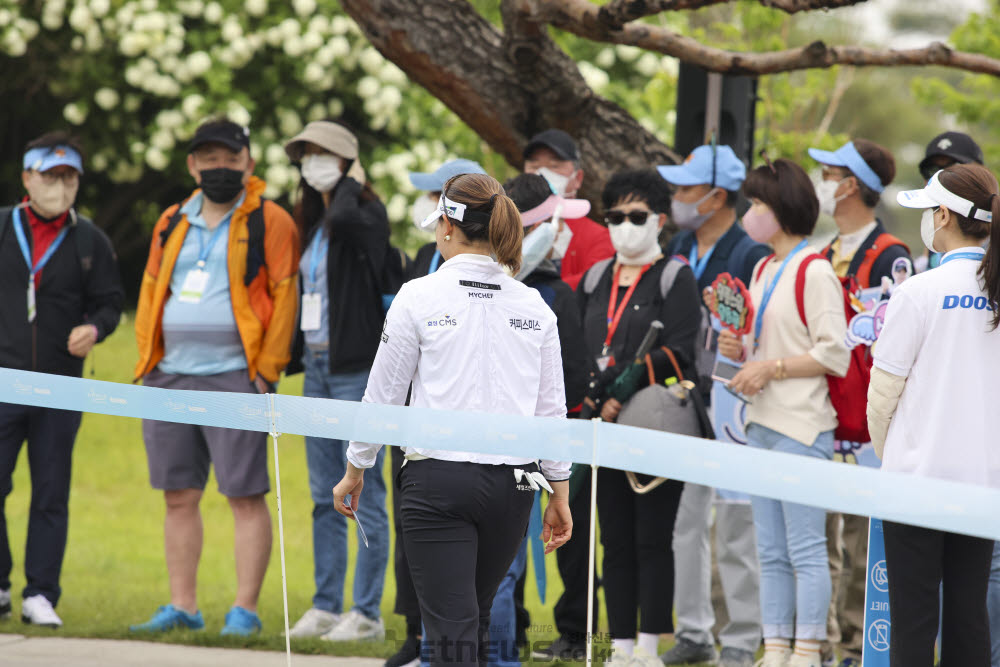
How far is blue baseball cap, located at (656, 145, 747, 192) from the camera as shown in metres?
6.14

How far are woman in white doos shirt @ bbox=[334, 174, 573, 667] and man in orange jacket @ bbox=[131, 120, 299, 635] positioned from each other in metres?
2.38

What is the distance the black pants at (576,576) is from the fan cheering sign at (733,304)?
1006 mm

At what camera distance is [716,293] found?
5.41 metres

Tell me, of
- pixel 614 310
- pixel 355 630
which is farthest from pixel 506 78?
pixel 355 630

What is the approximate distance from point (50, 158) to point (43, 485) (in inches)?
67.5

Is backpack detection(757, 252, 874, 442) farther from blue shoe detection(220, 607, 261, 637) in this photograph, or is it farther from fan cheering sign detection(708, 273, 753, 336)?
blue shoe detection(220, 607, 261, 637)

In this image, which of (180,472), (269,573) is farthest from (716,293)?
(269,573)

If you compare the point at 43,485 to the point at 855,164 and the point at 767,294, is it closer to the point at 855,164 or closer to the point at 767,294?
the point at 767,294

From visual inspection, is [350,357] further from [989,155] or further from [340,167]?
[989,155]

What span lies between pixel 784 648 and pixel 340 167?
3.13 metres

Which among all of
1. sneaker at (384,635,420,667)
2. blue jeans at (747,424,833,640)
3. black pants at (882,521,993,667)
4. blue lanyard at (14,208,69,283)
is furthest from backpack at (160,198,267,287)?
black pants at (882,521,993,667)

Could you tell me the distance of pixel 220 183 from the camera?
6.27m

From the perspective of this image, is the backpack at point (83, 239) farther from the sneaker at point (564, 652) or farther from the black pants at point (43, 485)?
the sneaker at point (564, 652)

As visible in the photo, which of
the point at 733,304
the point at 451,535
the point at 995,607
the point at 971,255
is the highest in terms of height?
the point at 971,255
